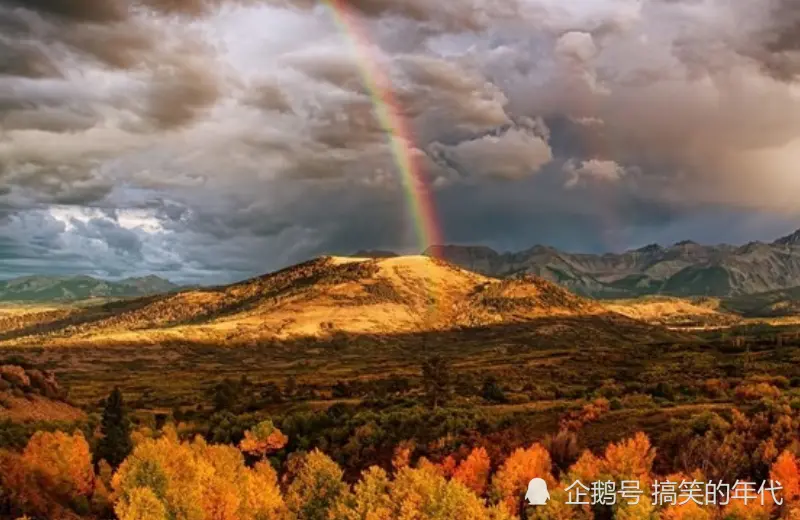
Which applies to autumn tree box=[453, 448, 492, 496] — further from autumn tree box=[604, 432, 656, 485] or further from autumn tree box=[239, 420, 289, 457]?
autumn tree box=[239, 420, 289, 457]

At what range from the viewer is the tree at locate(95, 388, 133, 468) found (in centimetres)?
10225

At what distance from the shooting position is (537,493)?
65.7 metres

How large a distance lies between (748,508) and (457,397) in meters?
69.0

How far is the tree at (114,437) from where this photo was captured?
102250mm

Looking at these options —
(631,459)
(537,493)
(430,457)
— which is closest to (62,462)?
(430,457)

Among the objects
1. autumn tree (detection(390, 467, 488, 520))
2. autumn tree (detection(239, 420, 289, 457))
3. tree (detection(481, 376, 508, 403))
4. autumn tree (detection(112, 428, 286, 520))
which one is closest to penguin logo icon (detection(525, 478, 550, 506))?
autumn tree (detection(390, 467, 488, 520))

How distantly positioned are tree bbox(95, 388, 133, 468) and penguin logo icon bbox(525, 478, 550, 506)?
63.7 meters

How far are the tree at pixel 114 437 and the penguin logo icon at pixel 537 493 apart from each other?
209 ft

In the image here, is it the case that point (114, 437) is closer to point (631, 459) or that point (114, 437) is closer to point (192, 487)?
point (192, 487)

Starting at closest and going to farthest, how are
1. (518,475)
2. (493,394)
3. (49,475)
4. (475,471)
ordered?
(518,475) → (475,471) → (49,475) → (493,394)

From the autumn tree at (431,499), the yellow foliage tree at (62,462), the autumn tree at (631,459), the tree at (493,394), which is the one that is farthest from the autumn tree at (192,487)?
the tree at (493,394)

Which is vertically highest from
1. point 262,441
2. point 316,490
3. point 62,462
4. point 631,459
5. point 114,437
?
point 631,459

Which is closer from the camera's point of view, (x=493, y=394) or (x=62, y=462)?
(x=62, y=462)

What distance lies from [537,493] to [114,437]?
6734 centimetres
